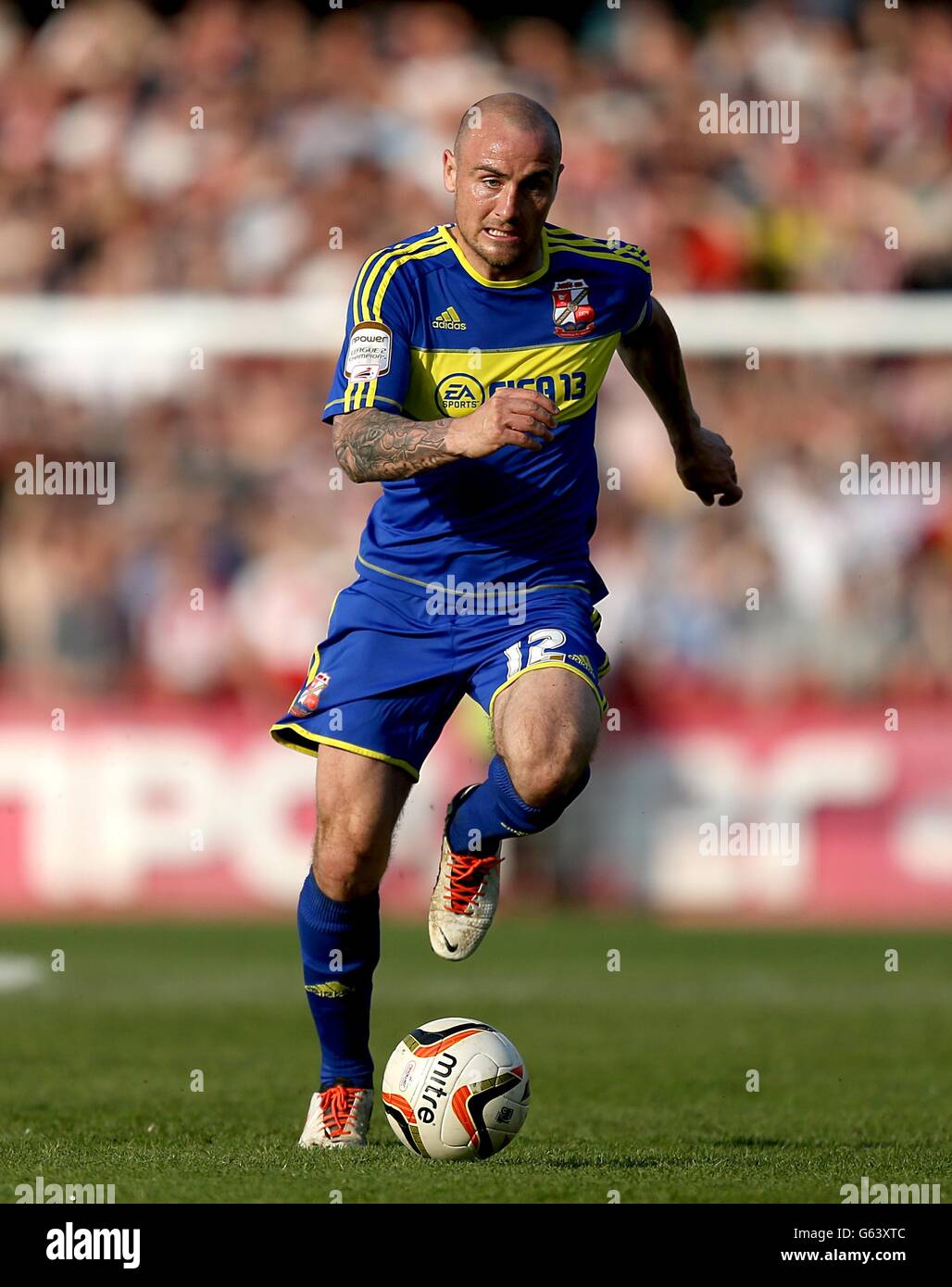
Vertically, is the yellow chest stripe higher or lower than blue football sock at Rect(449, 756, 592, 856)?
higher

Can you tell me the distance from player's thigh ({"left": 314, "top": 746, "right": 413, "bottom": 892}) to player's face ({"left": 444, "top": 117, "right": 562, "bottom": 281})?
1419 mm

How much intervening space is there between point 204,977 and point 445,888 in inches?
187

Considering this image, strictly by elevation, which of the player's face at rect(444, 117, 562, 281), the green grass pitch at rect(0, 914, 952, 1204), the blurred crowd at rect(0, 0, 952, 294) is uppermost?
the blurred crowd at rect(0, 0, 952, 294)

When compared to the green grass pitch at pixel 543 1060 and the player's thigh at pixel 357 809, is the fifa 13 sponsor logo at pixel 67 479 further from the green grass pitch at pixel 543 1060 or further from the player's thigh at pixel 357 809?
the player's thigh at pixel 357 809

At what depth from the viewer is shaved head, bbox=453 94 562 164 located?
566cm

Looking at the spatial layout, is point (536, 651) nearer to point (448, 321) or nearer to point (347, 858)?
point (347, 858)

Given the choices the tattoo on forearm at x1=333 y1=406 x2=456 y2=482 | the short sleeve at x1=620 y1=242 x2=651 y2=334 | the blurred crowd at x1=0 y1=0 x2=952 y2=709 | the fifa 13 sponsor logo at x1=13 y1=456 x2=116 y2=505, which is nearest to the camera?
Result: the tattoo on forearm at x1=333 y1=406 x2=456 y2=482

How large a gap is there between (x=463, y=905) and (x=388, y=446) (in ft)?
A: 4.66

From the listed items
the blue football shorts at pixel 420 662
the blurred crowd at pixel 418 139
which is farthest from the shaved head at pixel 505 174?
the blurred crowd at pixel 418 139

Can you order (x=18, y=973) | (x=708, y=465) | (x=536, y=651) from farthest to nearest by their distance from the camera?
(x=18, y=973) < (x=708, y=465) < (x=536, y=651)

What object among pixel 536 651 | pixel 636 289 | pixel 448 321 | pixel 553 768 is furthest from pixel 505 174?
pixel 553 768

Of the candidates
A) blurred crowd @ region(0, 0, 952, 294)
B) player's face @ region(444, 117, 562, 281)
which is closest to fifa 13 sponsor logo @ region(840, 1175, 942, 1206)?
player's face @ region(444, 117, 562, 281)

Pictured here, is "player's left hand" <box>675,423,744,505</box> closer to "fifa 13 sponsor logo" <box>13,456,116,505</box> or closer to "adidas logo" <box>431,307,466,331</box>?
"adidas logo" <box>431,307,466,331</box>

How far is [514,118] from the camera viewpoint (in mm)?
5660
